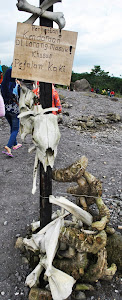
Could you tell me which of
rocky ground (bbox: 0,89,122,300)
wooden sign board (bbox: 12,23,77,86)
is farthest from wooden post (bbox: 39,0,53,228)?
rocky ground (bbox: 0,89,122,300)

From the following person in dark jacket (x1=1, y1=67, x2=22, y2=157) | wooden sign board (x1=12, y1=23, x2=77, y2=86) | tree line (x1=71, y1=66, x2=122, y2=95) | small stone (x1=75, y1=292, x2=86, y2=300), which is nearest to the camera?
wooden sign board (x1=12, y1=23, x2=77, y2=86)

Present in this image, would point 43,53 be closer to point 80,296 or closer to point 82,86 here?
point 80,296

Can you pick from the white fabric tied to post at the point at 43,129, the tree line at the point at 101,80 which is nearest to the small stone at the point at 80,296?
the white fabric tied to post at the point at 43,129

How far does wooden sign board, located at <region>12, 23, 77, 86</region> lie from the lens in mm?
1772

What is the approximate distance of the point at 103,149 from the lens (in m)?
5.92

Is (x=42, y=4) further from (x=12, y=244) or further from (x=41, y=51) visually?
(x=12, y=244)

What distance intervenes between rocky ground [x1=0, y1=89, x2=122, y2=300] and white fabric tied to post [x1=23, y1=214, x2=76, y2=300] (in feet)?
0.81

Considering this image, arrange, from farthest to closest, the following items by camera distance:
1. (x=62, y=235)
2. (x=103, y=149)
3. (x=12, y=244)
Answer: (x=103, y=149) < (x=12, y=244) < (x=62, y=235)

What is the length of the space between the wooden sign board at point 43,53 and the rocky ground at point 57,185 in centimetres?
143

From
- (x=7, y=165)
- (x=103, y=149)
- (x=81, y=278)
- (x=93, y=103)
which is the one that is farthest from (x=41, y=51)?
(x=93, y=103)

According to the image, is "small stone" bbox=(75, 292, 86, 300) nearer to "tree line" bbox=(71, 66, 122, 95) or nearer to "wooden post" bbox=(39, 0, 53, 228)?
"wooden post" bbox=(39, 0, 53, 228)

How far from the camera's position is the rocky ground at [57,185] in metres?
2.22

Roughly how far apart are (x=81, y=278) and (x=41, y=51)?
1.99m

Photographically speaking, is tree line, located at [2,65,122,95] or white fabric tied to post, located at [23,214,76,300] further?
tree line, located at [2,65,122,95]
